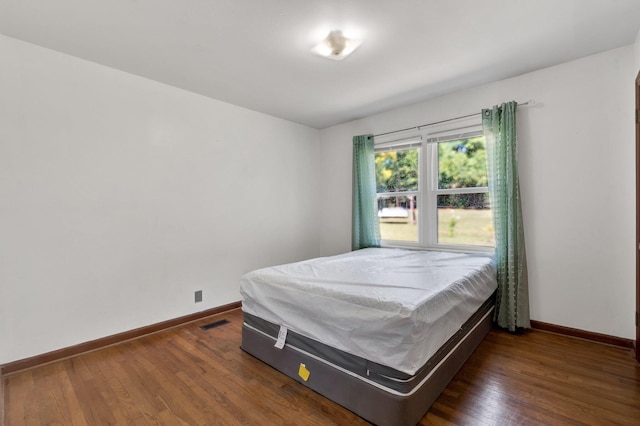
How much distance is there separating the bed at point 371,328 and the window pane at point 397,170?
139 centimetres

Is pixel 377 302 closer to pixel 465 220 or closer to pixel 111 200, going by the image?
pixel 465 220

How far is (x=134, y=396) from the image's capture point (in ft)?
5.90

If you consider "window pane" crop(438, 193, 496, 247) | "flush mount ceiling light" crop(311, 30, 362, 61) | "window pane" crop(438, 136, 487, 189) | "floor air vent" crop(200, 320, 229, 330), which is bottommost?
"floor air vent" crop(200, 320, 229, 330)

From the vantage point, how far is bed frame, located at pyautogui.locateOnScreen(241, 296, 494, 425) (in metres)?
1.46

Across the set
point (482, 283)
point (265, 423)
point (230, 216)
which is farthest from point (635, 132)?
point (230, 216)

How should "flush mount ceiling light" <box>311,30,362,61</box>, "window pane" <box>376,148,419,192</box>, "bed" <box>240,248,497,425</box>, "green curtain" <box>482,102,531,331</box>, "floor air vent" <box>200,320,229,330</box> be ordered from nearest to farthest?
"bed" <box>240,248,497,425</box>, "flush mount ceiling light" <box>311,30,362,61</box>, "green curtain" <box>482,102,531,331</box>, "floor air vent" <box>200,320,229,330</box>, "window pane" <box>376,148,419,192</box>

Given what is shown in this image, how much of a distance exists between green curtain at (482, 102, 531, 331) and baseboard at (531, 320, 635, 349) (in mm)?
142

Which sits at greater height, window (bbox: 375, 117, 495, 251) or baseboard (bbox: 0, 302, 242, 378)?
window (bbox: 375, 117, 495, 251)

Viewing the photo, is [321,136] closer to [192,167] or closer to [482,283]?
[192,167]

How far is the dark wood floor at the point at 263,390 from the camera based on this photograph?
159cm

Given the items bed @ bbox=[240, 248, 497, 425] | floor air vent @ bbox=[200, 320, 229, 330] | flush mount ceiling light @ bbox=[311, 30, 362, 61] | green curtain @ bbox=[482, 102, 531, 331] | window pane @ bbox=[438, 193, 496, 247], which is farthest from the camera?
window pane @ bbox=[438, 193, 496, 247]

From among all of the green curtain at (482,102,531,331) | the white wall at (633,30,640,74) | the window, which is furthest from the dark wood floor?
the white wall at (633,30,640,74)

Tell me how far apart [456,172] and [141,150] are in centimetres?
329

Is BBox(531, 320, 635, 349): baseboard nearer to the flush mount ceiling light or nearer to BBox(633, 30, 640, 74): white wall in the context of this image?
BBox(633, 30, 640, 74): white wall
